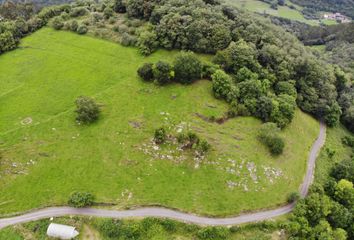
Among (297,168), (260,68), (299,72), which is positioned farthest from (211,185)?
(299,72)

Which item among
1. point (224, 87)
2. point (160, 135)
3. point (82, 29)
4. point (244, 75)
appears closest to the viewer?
point (160, 135)

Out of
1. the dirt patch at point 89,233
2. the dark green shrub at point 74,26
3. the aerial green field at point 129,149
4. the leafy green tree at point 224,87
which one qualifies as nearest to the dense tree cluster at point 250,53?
the leafy green tree at point 224,87

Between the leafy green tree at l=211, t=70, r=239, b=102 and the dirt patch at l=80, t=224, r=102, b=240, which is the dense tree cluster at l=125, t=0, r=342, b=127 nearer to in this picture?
the leafy green tree at l=211, t=70, r=239, b=102

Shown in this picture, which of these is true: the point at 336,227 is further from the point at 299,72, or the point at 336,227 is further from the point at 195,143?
the point at 299,72

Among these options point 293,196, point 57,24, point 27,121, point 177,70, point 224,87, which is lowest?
point 27,121

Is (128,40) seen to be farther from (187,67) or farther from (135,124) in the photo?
(135,124)

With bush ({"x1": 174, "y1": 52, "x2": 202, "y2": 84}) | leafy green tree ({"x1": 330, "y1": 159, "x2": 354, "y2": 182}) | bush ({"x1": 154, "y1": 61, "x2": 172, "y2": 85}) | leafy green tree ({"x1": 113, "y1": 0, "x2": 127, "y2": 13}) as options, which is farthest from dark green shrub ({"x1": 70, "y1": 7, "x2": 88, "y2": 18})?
leafy green tree ({"x1": 330, "y1": 159, "x2": 354, "y2": 182})

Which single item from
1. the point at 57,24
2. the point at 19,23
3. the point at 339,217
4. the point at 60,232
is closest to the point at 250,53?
the point at 339,217
